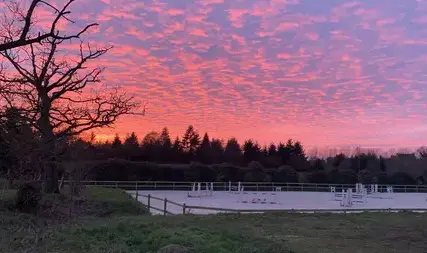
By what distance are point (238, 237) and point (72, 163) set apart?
39.1ft

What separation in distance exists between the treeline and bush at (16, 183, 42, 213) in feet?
7.87

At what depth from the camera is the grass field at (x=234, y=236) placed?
973cm

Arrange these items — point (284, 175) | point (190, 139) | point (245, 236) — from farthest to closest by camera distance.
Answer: point (190, 139)
point (284, 175)
point (245, 236)

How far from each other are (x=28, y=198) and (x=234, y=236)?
9360 mm

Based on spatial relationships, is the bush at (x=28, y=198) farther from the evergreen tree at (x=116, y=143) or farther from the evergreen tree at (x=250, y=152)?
the evergreen tree at (x=250, y=152)

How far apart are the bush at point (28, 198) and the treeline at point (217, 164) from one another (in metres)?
2.40

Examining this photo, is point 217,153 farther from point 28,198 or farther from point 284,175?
point 28,198

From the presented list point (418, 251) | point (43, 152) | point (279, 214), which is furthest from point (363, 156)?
point (43, 152)

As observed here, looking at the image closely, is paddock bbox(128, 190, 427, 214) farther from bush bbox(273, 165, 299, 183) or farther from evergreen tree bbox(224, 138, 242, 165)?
evergreen tree bbox(224, 138, 242, 165)

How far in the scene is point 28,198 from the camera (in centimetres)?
1716

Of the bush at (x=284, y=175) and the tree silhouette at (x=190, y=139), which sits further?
the tree silhouette at (x=190, y=139)

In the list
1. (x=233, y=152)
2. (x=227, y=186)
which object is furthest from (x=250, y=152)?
(x=227, y=186)

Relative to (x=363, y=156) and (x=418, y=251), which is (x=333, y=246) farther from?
(x=363, y=156)

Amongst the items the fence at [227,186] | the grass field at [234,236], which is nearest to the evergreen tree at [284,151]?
the fence at [227,186]
